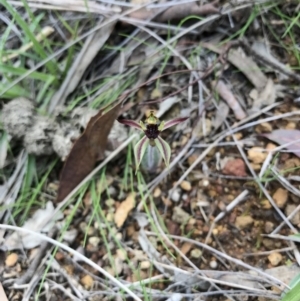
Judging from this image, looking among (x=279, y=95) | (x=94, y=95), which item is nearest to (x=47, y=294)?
(x=94, y=95)

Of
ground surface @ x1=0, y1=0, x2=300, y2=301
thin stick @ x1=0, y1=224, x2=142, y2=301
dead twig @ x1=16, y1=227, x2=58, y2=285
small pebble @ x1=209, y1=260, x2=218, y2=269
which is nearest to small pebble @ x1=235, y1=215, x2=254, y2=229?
ground surface @ x1=0, y1=0, x2=300, y2=301

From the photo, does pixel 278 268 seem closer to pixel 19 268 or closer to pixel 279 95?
pixel 279 95

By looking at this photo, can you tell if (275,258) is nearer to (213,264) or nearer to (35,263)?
(213,264)

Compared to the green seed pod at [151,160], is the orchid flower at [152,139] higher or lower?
higher

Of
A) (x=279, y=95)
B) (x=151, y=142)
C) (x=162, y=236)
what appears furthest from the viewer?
(x=279, y=95)

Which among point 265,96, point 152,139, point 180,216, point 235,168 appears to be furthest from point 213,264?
point 265,96

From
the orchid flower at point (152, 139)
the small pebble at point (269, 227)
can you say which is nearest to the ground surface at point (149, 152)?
the small pebble at point (269, 227)

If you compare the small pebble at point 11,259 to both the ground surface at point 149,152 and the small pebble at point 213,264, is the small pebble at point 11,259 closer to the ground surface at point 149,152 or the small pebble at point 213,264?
the ground surface at point 149,152
